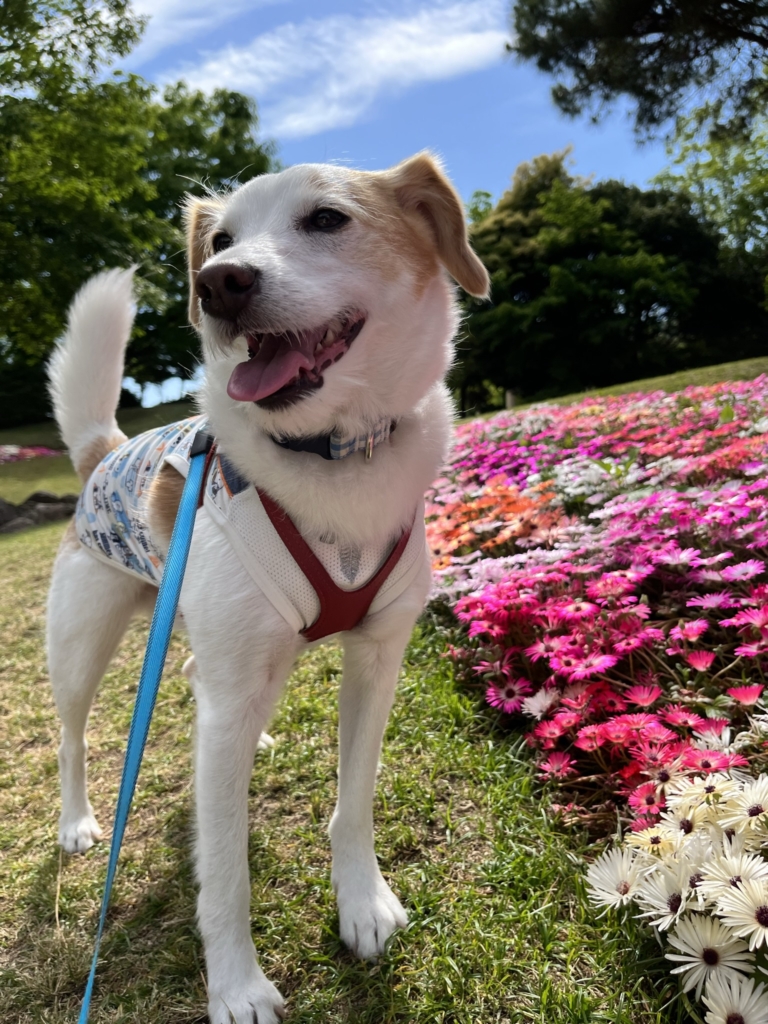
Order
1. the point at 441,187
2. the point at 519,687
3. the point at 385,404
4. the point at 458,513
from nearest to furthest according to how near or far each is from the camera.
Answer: the point at 385,404
the point at 441,187
the point at 519,687
the point at 458,513

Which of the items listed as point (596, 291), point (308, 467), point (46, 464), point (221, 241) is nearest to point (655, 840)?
point (308, 467)

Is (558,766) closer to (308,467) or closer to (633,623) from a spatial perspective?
(633,623)

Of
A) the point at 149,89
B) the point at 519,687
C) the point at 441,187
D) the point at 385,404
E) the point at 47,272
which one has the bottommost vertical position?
the point at 519,687

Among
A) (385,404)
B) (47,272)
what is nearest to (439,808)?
(385,404)

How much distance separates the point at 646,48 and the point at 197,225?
476 inches

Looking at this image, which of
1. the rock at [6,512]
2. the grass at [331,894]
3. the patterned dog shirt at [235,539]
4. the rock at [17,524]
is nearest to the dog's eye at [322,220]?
the patterned dog shirt at [235,539]

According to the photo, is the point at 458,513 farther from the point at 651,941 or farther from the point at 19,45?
the point at 19,45

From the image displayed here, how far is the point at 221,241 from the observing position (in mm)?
1925

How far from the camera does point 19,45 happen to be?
1323cm

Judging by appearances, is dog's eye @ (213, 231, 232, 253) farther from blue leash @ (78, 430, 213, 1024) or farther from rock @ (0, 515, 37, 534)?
rock @ (0, 515, 37, 534)

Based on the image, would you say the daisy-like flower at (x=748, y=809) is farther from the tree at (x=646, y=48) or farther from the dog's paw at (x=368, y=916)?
the tree at (x=646, y=48)

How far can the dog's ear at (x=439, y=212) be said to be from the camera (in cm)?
200

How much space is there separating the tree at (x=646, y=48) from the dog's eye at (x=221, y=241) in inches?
458

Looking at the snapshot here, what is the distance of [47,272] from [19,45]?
417 centimetres
